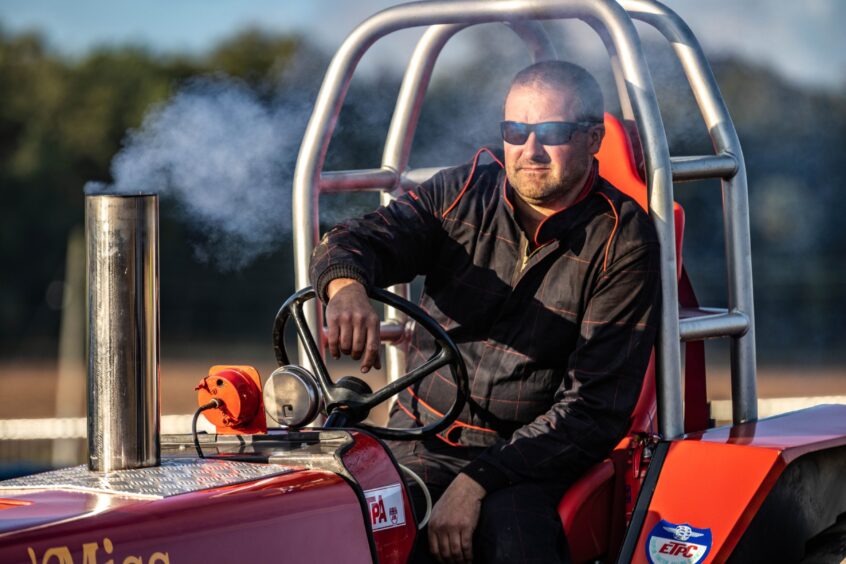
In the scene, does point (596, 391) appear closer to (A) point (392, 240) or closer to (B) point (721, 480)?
(B) point (721, 480)

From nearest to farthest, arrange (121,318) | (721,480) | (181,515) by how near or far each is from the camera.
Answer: (181,515) < (121,318) < (721,480)

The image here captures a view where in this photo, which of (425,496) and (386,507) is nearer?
(386,507)

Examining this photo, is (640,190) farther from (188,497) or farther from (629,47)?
(188,497)

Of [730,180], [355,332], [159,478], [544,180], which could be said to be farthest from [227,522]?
[730,180]

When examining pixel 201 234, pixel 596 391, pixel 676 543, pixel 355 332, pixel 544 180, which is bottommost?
pixel 676 543

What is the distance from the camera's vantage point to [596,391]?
9.98ft

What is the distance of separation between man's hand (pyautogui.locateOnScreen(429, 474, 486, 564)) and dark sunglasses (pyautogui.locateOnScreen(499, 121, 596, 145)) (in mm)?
918

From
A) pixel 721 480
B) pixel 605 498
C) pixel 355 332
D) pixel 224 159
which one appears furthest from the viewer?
pixel 224 159

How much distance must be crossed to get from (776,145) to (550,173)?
2129cm

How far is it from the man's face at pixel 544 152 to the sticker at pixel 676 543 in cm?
87

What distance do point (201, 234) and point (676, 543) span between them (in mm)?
15355

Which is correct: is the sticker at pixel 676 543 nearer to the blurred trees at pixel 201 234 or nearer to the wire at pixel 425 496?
the wire at pixel 425 496

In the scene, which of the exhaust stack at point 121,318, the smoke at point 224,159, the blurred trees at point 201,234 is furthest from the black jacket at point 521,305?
the blurred trees at point 201,234

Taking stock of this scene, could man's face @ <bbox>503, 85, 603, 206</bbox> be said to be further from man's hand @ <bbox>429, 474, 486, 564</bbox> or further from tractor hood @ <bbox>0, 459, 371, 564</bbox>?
tractor hood @ <bbox>0, 459, 371, 564</bbox>
